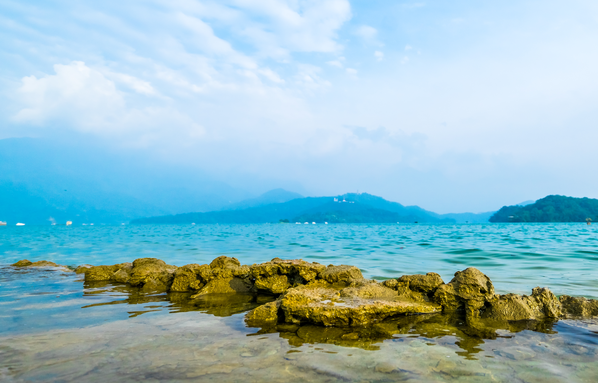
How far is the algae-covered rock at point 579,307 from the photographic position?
6402 mm

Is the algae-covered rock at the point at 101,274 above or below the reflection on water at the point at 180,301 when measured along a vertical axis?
above

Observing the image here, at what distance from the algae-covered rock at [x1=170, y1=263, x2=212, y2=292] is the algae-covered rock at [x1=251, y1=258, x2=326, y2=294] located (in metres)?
1.58

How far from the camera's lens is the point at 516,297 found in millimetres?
6488

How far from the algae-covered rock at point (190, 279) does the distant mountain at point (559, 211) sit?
14193 cm

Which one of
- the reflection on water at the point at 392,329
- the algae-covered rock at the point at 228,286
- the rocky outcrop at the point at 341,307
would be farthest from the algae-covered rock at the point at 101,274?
the rocky outcrop at the point at 341,307

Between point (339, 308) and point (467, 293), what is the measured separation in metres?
2.62

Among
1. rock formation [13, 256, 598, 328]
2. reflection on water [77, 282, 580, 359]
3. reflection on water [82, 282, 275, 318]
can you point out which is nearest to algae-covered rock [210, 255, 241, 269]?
rock formation [13, 256, 598, 328]

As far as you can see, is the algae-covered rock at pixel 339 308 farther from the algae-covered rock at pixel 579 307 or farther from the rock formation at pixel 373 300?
the algae-covered rock at pixel 579 307

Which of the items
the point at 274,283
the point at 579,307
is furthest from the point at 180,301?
the point at 579,307

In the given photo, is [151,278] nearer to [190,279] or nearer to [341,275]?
[190,279]

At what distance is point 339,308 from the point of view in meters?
5.93

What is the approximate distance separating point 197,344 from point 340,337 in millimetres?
2113

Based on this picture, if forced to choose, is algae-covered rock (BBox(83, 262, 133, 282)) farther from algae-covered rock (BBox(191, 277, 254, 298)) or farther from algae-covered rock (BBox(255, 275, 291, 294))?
algae-covered rock (BBox(255, 275, 291, 294))

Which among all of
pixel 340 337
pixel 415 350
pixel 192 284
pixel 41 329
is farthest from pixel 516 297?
pixel 41 329
